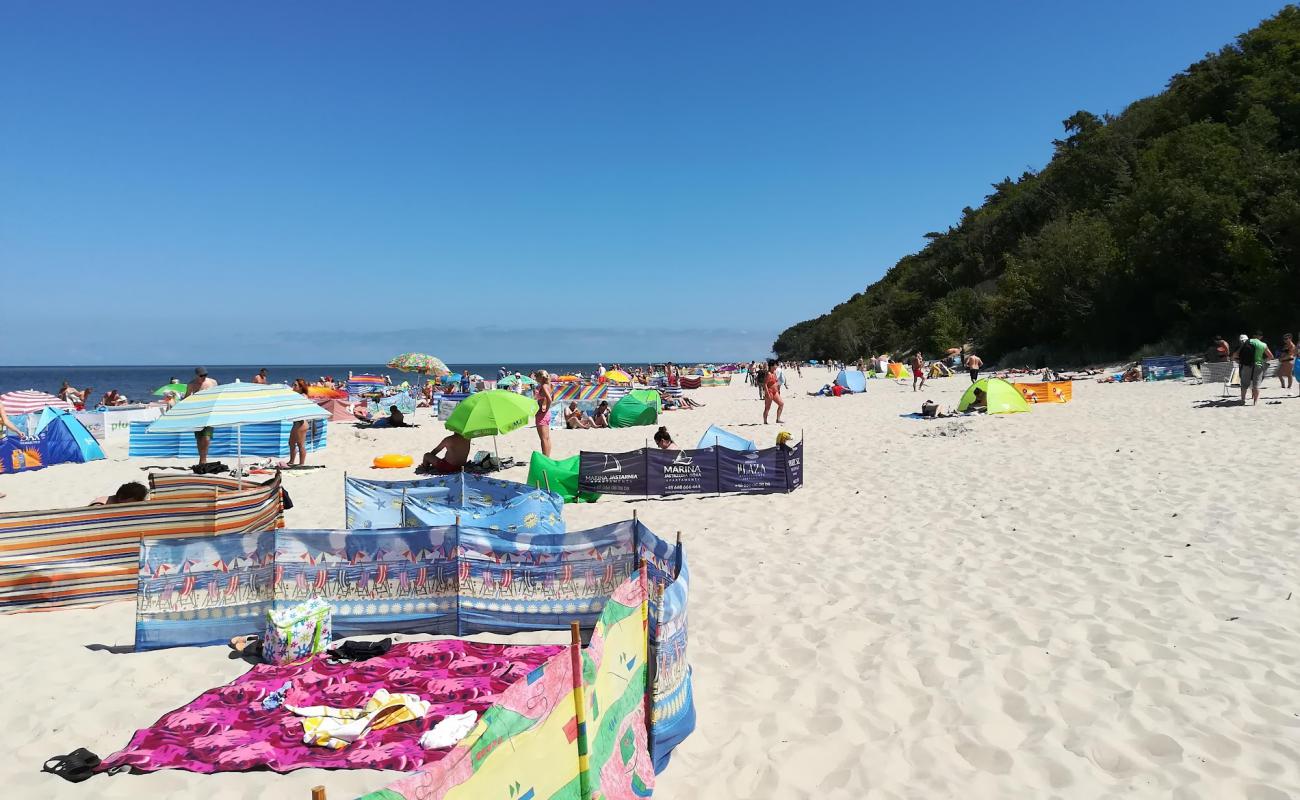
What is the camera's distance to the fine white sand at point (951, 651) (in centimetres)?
368

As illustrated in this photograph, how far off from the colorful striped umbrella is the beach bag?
48.8ft

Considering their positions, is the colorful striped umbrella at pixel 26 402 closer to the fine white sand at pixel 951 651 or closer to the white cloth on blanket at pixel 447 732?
the fine white sand at pixel 951 651

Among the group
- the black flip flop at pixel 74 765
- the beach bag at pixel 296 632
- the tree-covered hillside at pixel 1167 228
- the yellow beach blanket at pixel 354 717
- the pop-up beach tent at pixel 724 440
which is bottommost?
the black flip flop at pixel 74 765

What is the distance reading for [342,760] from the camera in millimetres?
3846

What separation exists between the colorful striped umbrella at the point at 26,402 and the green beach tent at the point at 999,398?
23.2 metres

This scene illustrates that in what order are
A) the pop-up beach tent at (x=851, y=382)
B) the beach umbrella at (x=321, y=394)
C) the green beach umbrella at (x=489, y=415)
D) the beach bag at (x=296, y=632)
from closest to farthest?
the beach bag at (x=296, y=632)
the green beach umbrella at (x=489, y=415)
the beach umbrella at (x=321, y=394)
the pop-up beach tent at (x=851, y=382)

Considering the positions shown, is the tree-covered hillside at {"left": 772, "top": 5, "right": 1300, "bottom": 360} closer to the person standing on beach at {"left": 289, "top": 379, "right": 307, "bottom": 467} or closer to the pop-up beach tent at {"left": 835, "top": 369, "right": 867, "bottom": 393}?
the pop-up beach tent at {"left": 835, "top": 369, "right": 867, "bottom": 393}

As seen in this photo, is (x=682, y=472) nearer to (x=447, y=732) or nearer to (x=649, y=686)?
(x=447, y=732)

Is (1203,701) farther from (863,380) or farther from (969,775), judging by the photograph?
(863,380)

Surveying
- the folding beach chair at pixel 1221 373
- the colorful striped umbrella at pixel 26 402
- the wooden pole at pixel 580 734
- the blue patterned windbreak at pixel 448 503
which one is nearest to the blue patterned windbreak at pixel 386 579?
the blue patterned windbreak at pixel 448 503

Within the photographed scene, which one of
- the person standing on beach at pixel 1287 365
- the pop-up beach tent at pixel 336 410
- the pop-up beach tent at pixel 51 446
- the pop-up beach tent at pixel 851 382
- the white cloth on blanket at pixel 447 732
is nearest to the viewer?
the white cloth on blanket at pixel 447 732

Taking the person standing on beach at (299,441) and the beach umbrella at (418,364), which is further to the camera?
the beach umbrella at (418,364)

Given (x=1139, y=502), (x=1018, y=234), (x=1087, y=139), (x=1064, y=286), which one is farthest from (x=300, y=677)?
(x=1018, y=234)

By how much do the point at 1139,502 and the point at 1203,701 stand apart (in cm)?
532
